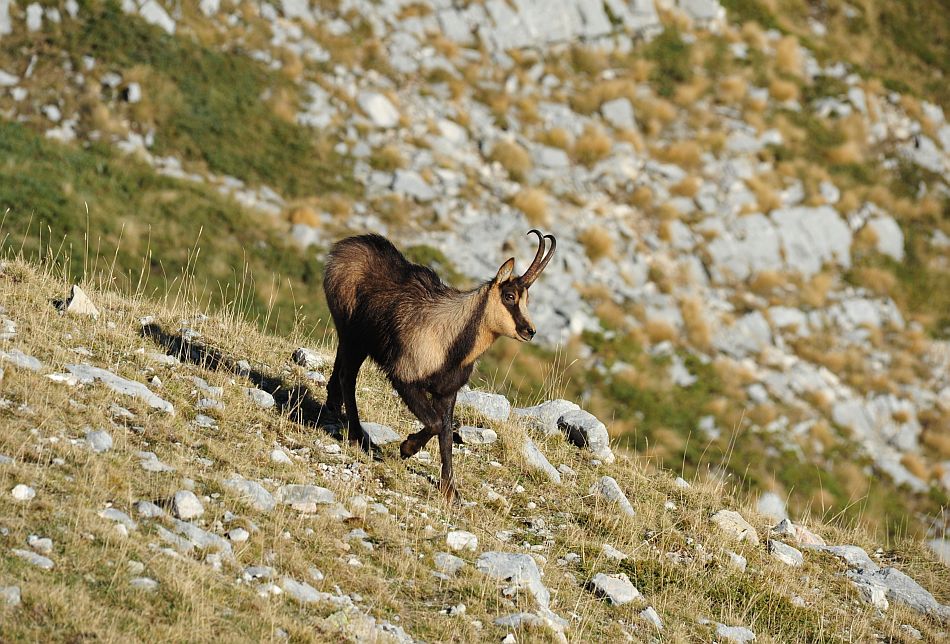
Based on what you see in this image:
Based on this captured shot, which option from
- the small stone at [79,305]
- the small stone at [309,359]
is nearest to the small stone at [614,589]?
the small stone at [309,359]

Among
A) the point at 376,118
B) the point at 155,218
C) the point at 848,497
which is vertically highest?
the point at 376,118

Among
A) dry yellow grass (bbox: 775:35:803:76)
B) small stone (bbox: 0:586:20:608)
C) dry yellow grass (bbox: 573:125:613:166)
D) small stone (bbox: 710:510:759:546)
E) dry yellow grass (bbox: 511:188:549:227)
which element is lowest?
dry yellow grass (bbox: 511:188:549:227)

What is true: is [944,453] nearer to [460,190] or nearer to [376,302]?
[460,190]

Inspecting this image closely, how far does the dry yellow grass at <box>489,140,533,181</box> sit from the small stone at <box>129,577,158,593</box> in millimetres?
21375

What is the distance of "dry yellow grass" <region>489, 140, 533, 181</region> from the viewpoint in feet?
85.5

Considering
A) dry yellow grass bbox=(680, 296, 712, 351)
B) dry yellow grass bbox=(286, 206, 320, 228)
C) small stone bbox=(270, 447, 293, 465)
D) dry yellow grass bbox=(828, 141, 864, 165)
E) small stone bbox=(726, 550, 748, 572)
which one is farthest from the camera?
dry yellow grass bbox=(828, 141, 864, 165)

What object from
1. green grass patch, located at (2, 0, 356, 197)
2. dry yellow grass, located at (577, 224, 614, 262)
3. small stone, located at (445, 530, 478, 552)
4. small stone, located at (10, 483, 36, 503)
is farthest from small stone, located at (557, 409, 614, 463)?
dry yellow grass, located at (577, 224, 614, 262)

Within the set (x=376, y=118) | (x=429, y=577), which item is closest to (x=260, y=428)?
(x=429, y=577)

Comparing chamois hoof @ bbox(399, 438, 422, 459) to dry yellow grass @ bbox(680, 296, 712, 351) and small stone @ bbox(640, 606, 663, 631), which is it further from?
dry yellow grass @ bbox(680, 296, 712, 351)

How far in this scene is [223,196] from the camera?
21.4m

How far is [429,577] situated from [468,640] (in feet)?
2.57

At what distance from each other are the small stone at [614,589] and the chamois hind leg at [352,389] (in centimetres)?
254

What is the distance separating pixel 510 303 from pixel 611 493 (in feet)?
7.44

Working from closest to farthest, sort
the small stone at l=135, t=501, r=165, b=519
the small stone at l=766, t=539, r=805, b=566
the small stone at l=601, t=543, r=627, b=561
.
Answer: the small stone at l=135, t=501, r=165, b=519 → the small stone at l=601, t=543, r=627, b=561 → the small stone at l=766, t=539, r=805, b=566
